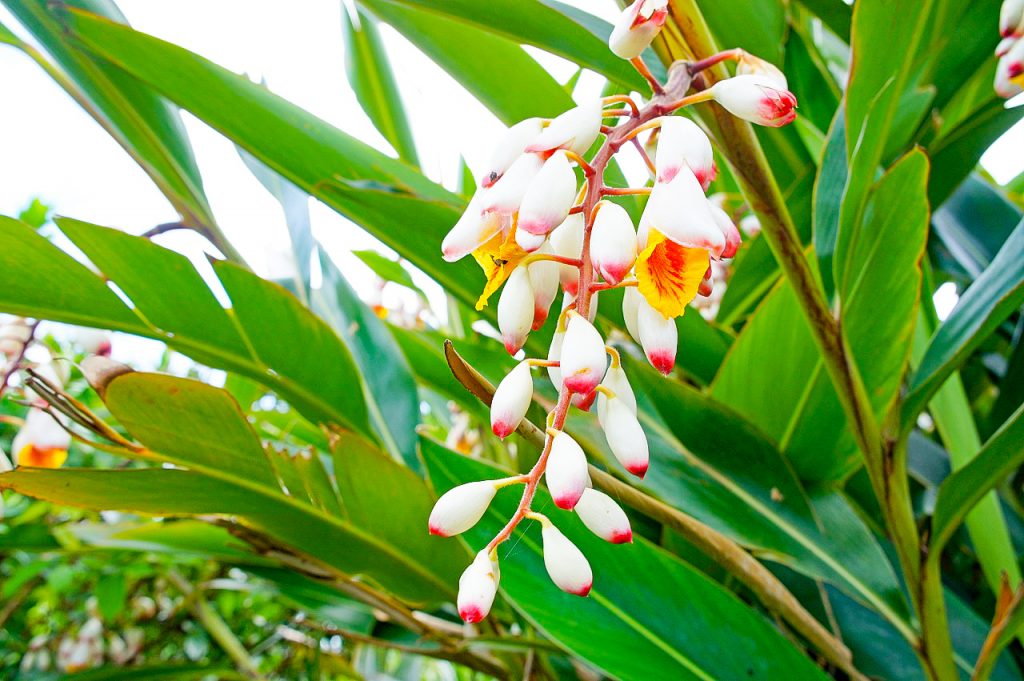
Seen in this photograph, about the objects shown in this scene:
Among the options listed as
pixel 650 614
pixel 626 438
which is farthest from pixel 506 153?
pixel 650 614

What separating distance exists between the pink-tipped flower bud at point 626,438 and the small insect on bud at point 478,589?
7 centimetres

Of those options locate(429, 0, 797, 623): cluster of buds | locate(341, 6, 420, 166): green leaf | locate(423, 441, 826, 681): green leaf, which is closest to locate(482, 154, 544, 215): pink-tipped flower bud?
locate(429, 0, 797, 623): cluster of buds

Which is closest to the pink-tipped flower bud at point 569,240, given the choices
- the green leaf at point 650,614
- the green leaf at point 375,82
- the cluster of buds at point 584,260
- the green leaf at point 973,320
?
the cluster of buds at point 584,260

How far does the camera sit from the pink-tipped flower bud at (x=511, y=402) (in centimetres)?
31

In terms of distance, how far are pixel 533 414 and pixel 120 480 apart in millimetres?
379

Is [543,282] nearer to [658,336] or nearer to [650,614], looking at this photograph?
[658,336]

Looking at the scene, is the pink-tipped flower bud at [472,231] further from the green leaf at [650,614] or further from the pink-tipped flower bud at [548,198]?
the green leaf at [650,614]

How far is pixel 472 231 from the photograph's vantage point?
13.4 inches

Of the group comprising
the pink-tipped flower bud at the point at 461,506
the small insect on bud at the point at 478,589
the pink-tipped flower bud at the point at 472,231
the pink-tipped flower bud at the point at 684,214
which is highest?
the pink-tipped flower bud at the point at 684,214

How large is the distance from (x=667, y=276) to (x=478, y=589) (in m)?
0.16

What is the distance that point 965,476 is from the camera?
55 cm

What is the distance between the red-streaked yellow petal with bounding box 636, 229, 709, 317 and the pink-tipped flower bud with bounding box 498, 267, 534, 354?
52mm

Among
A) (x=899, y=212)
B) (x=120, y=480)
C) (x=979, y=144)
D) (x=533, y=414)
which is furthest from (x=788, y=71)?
(x=120, y=480)

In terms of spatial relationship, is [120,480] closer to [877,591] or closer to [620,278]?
[620,278]
